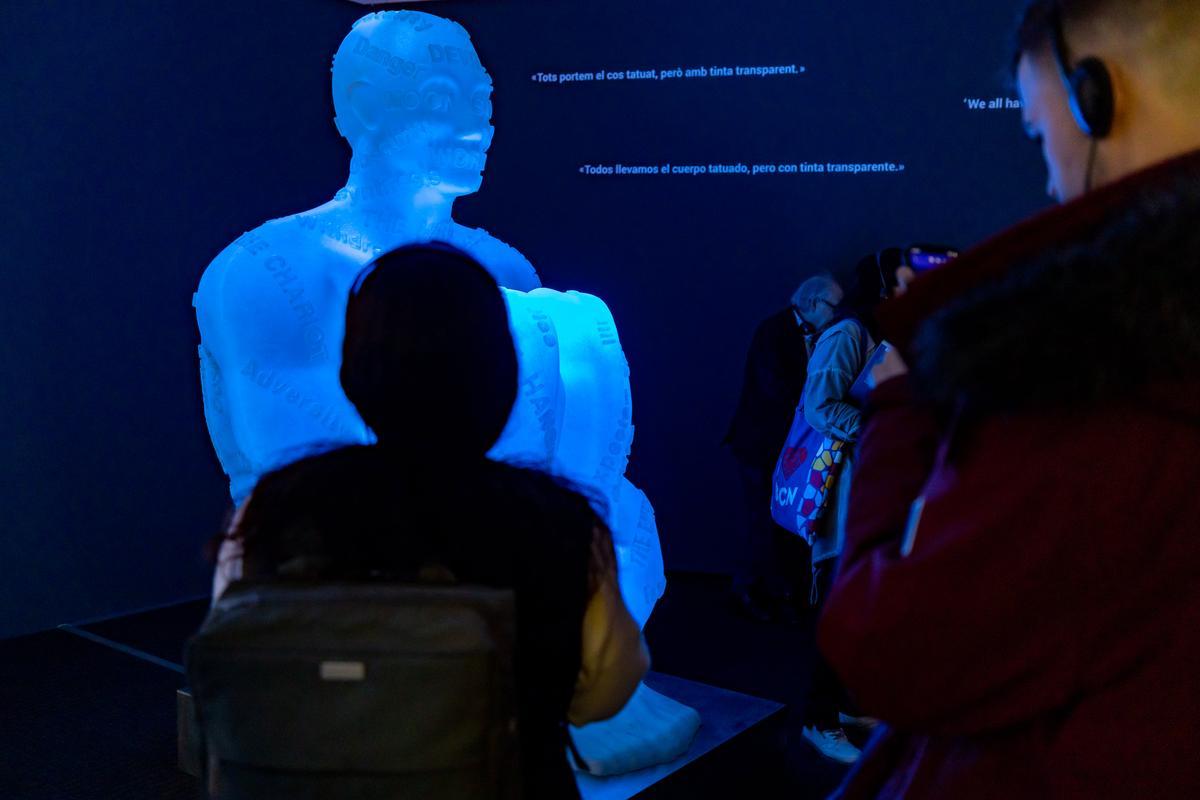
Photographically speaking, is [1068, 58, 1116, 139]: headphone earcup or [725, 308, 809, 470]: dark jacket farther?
[725, 308, 809, 470]: dark jacket

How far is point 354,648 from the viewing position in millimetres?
978

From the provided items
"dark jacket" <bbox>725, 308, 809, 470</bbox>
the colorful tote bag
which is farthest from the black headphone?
"dark jacket" <bbox>725, 308, 809, 470</bbox>

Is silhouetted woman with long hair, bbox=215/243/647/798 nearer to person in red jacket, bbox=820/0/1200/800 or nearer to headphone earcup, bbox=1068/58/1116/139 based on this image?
person in red jacket, bbox=820/0/1200/800

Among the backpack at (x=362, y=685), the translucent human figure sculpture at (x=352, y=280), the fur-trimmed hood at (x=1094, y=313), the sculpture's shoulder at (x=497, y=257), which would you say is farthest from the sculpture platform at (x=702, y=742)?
the fur-trimmed hood at (x=1094, y=313)

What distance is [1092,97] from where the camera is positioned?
86 centimetres

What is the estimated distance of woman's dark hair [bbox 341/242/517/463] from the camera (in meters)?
1.11

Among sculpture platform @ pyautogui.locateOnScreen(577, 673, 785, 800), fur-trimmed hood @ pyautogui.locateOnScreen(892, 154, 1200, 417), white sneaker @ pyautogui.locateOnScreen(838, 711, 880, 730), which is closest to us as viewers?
fur-trimmed hood @ pyautogui.locateOnScreen(892, 154, 1200, 417)

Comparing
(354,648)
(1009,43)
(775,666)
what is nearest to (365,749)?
(354,648)

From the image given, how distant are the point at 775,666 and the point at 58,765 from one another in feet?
8.63

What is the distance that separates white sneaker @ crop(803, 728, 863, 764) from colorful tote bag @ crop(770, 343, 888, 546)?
0.61m

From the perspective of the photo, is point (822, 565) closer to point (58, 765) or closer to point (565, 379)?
point (565, 379)

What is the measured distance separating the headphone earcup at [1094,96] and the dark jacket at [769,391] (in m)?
3.41

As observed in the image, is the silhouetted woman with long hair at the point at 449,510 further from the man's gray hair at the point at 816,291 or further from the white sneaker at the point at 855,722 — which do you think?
the man's gray hair at the point at 816,291

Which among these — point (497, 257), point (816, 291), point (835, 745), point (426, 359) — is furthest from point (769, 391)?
point (426, 359)
